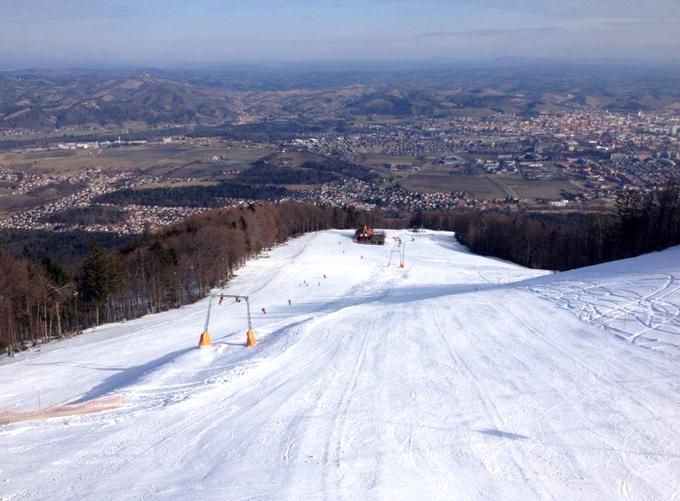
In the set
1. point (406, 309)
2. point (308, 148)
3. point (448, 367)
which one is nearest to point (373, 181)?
point (308, 148)

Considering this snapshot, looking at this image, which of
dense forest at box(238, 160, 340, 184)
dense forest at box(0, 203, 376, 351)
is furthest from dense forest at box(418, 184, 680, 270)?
dense forest at box(238, 160, 340, 184)

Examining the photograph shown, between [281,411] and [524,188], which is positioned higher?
[281,411]

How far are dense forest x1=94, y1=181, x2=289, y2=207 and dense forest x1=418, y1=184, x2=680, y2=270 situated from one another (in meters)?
35.8

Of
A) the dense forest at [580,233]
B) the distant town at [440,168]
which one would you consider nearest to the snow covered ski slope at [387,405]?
the dense forest at [580,233]

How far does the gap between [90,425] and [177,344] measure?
359 inches

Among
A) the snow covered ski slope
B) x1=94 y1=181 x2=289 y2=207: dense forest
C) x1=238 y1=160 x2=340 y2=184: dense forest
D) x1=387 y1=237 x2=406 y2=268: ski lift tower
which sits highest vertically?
the snow covered ski slope

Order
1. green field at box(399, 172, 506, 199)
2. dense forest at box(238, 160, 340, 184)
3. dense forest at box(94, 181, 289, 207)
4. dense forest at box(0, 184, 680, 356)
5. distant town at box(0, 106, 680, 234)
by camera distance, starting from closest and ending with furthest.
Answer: dense forest at box(0, 184, 680, 356)
distant town at box(0, 106, 680, 234)
dense forest at box(94, 181, 289, 207)
green field at box(399, 172, 506, 199)
dense forest at box(238, 160, 340, 184)

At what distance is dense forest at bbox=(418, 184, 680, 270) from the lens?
35844mm

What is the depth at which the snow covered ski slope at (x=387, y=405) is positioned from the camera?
Result: 29.1ft

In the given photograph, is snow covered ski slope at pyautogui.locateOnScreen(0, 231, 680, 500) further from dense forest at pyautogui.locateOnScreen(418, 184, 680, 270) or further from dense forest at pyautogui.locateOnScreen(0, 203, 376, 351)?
dense forest at pyautogui.locateOnScreen(418, 184, 680, 270)

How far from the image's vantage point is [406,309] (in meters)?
21.6

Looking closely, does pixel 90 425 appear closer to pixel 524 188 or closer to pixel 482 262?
pixel 482 262

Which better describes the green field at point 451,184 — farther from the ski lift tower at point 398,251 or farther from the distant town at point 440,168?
the ski lift tower at point 398,251

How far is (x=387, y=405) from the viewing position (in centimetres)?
1186
